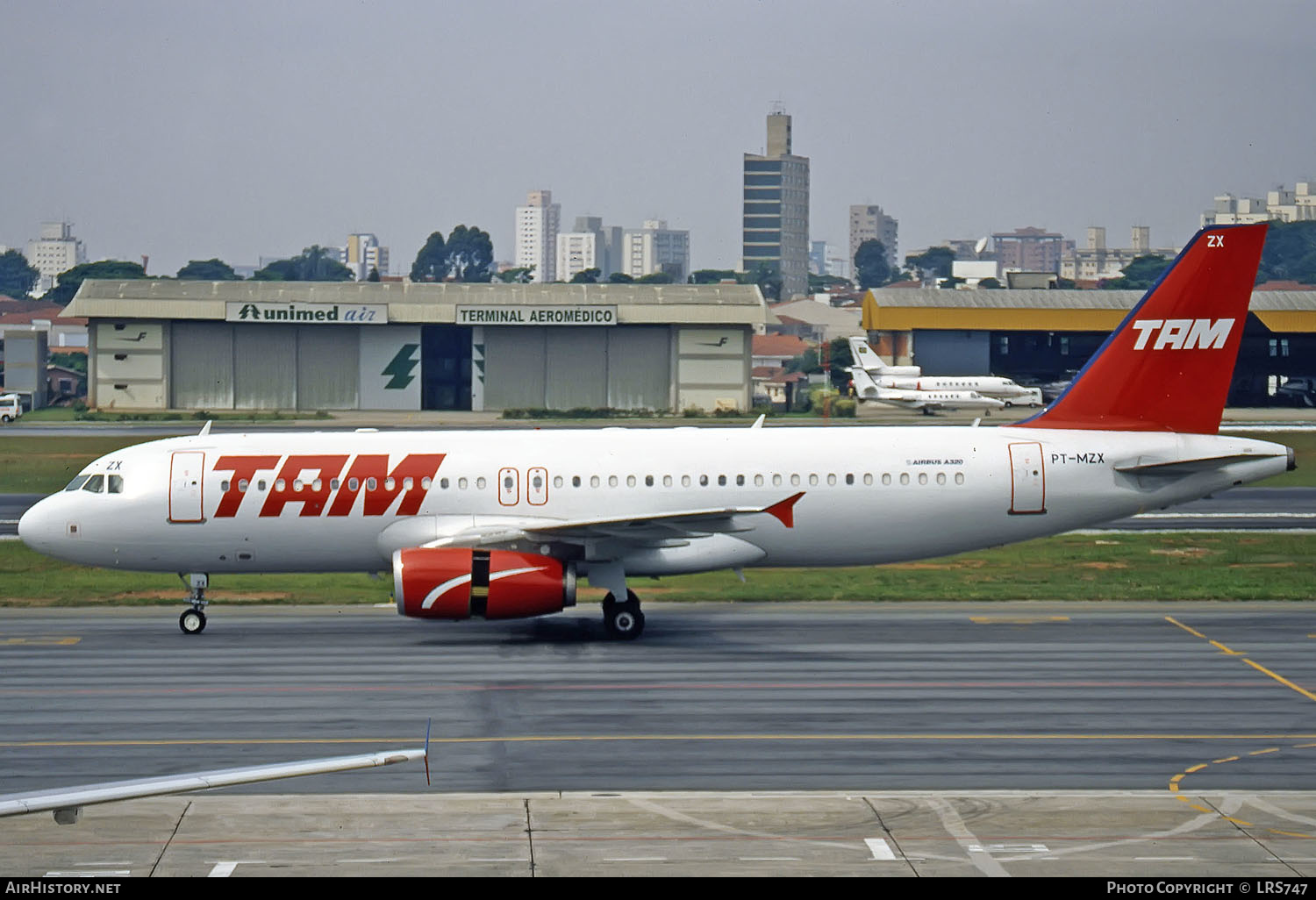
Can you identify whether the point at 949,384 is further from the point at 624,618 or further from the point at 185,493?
the point at 185,493

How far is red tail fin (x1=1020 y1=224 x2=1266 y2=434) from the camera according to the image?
33.1 meters

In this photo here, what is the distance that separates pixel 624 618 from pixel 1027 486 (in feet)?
31.7

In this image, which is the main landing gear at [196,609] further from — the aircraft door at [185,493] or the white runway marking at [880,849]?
the white runway marking at [880,849]

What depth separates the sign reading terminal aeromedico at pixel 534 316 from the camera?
110 metres

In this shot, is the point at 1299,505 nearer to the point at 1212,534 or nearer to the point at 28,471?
the point at 1212,534

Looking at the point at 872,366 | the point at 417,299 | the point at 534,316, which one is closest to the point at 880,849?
the point at 534,316

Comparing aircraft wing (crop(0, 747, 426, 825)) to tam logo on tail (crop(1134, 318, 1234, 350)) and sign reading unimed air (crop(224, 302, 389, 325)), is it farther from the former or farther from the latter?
sign reading unimed air (crop(224, 302, 389, 325))

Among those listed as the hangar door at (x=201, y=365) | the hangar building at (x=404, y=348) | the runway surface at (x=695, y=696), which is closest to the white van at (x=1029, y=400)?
the hangar building at (x=404, y=348)

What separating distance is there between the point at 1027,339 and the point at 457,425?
5569 centimetres

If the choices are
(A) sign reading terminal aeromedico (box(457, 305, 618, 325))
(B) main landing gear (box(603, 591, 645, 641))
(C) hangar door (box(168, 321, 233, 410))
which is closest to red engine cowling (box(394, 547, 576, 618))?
(B) main landing gear (box(603, 591, 645, 641))

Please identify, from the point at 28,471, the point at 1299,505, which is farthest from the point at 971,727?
the point at 28,471

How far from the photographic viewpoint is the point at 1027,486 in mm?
32281

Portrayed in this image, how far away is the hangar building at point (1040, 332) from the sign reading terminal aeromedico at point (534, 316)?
91.6ft

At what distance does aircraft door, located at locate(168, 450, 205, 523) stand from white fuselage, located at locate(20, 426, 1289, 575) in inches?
1.4
